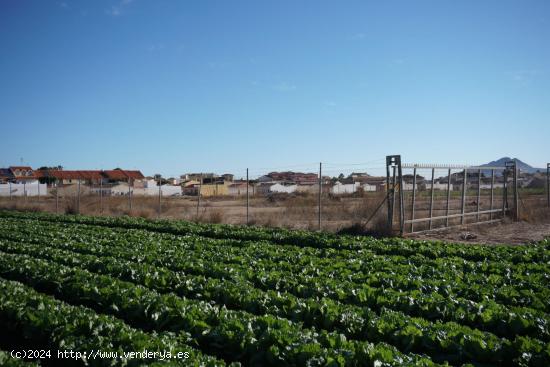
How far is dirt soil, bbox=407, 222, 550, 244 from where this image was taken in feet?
57.7

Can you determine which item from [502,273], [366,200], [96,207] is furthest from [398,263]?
[96,207]

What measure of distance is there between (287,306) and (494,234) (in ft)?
51.1

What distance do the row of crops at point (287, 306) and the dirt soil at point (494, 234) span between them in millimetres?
5069

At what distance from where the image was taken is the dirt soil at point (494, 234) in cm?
1758

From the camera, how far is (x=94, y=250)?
41.6 feet

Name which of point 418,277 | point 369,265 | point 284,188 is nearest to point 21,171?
point 284,188

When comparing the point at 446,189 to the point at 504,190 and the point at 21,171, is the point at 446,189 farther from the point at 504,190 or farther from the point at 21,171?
the point at 21,171

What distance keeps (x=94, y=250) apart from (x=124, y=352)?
27.6ft

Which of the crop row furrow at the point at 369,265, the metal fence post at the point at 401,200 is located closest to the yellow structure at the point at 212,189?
the metal fence post at the point at 401,200

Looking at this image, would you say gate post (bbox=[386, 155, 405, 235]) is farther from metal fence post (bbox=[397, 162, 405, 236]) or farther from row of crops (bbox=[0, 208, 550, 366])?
row of crops (bbox=[0, 208, 550, 366])

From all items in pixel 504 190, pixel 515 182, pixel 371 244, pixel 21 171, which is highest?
pixel 21 171

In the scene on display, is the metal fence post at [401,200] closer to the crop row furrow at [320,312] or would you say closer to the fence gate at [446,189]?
the fence gate at [446,189]

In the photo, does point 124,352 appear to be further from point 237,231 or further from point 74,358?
point 237,231

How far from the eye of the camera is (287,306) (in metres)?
6.90
